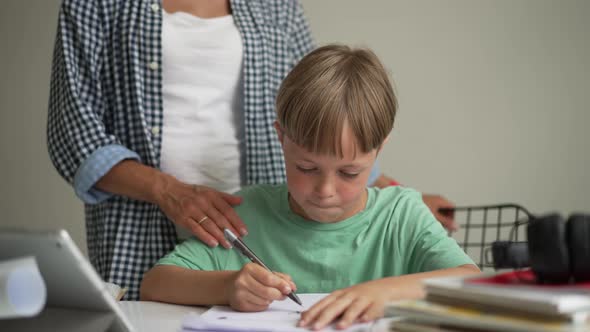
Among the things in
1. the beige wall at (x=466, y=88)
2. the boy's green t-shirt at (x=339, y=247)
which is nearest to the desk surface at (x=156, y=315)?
the boy's green t-shirt at (x=339, y=247)

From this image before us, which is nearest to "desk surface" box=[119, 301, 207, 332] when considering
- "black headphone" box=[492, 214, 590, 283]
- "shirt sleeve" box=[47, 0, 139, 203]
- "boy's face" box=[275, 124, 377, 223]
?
"boy's face" box=[275, 124, 377, 223]

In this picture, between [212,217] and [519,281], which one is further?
[212,217]

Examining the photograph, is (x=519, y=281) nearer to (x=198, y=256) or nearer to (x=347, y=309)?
(x=347, y=309)

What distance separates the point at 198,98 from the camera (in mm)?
1434

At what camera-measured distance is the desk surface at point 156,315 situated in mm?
921

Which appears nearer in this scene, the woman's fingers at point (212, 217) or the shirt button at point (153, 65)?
the woman's fingers at point (212, 217)

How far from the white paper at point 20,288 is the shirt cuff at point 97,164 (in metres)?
0.73

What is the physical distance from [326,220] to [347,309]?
365mm

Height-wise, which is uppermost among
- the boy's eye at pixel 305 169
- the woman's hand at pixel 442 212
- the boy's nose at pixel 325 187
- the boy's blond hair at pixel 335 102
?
the boy's blond hair at pixel 335 102

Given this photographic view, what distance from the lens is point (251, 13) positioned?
1.52 meters

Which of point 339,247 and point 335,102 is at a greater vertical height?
point 335,102

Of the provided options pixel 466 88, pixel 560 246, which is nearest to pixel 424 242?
pixel 560 246

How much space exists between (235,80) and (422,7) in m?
1.07

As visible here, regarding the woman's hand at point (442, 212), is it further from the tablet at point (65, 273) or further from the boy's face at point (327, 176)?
the tablet at point (65, 273)
